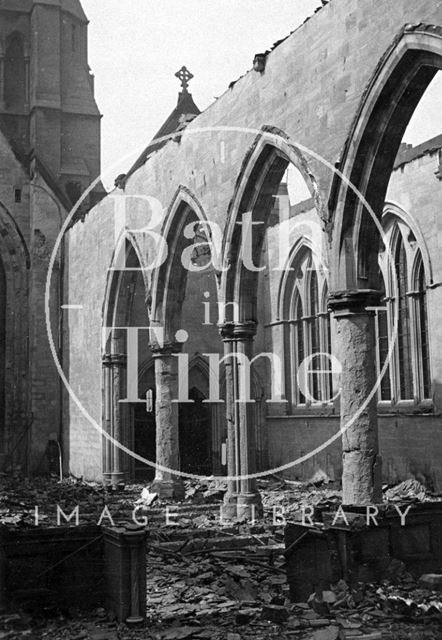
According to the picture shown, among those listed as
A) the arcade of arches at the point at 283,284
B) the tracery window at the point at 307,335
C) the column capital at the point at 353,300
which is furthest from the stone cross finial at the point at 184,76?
the column capital at the point at 353,300

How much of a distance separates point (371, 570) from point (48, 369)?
14109 millimetres

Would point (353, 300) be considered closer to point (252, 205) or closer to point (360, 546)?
point (360, 546)

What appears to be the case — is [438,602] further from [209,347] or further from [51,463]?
[51,463]

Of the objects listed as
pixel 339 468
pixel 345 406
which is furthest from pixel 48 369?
pixel 345 406

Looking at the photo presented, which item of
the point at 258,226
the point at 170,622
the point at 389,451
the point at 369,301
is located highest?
the point at 258,226

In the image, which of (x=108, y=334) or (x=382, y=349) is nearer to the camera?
(x=382, y=349)

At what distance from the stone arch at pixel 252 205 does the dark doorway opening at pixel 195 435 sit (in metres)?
7.55

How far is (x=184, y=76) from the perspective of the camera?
21688 mm

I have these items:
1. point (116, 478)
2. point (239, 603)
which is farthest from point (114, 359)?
point (239, 603)

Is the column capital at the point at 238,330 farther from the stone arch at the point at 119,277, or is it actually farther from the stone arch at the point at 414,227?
the stone arch at the point at 119,277

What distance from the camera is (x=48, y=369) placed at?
20.2m

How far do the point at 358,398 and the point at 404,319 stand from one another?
21.5ft

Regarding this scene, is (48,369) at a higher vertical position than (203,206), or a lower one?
lower

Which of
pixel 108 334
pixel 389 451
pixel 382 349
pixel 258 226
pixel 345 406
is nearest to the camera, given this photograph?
pixel 345 406
